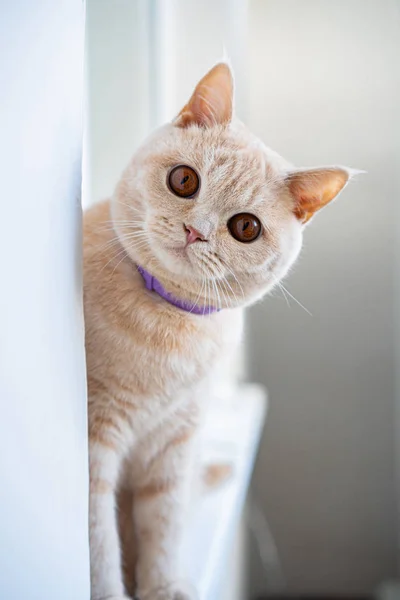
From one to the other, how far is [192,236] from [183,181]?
7cm

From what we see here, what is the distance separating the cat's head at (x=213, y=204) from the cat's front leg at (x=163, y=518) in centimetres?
22

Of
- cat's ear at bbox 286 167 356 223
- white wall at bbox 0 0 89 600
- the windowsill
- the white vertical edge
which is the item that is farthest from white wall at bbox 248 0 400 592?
white wall at bbox 0 0 89 600

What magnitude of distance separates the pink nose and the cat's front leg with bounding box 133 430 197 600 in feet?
0.85

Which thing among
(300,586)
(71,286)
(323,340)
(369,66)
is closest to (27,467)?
(71,286)

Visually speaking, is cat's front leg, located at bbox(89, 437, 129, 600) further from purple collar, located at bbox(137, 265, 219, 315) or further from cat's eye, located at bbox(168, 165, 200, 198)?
cat's eye, located at bbox(168, 165, 200, 198)

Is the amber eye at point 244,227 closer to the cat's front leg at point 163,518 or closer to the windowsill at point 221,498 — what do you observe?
the cat's front leg at point 163,518

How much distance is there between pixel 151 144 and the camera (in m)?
0.67

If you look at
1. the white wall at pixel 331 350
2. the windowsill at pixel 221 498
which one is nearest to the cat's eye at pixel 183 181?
the windowsill at pixel 221 498

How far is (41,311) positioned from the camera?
0.44 m

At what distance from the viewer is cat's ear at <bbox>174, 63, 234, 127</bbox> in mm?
602

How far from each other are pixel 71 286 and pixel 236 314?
0.97 feet

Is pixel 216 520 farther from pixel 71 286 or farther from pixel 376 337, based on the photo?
pixel 376 337

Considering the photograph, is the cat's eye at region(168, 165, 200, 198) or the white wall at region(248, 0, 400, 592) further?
the white wall at region(248, 0, 400, 592)

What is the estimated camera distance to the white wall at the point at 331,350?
172 cm
